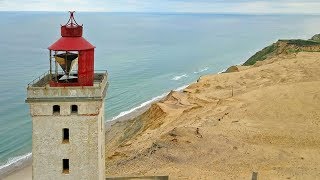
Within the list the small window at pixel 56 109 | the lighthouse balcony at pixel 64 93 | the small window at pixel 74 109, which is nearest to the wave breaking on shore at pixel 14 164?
the small window at pixel 56 109

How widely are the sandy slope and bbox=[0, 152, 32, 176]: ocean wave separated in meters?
8.21

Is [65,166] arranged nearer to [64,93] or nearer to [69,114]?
[69,114]

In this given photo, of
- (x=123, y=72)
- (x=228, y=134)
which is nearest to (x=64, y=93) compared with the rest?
(x=228, y=134)

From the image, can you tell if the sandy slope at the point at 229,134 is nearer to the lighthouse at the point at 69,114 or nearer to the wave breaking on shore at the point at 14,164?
the wave breaking on shore at the point at 14,164

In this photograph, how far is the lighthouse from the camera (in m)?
18.4

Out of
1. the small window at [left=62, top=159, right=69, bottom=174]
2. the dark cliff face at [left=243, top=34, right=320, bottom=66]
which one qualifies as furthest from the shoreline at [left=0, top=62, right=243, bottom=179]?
the small window at [left=62, top=159, right=69, bottom=174]

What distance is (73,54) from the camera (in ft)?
62.4

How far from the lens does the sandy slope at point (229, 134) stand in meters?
30.8

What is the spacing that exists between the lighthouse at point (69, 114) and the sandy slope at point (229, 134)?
Answer: 11218 mm

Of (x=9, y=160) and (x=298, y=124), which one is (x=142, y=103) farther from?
(x=298, y=124)

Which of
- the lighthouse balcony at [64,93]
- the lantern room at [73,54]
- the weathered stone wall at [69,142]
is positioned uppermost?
the lantern room at [73,54]

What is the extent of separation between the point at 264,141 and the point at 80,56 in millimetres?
21462

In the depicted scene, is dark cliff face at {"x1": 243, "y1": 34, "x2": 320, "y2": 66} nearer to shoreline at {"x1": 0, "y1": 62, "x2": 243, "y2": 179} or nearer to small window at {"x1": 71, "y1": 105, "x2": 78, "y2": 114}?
shoreline at {"x1": 0, "y1": 62, "x2": 243, "y2": 179}

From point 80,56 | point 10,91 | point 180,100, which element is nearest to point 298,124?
point 180,100
